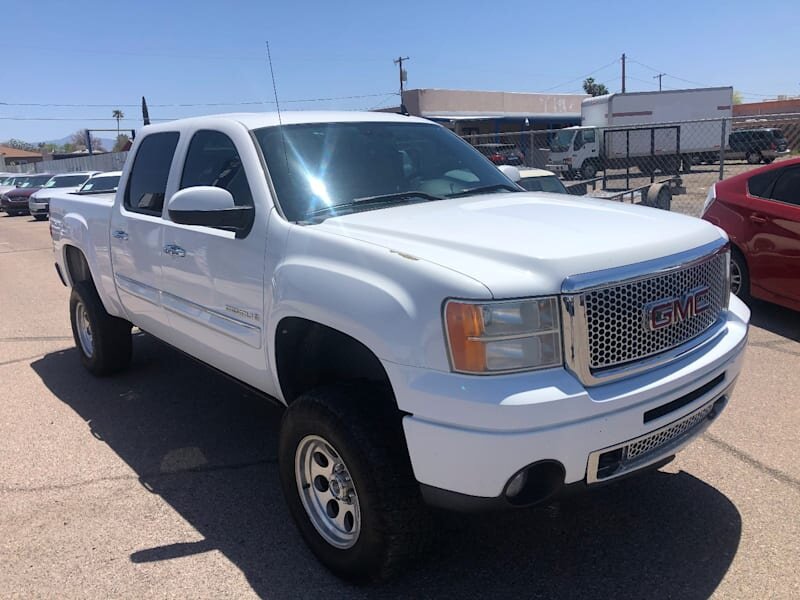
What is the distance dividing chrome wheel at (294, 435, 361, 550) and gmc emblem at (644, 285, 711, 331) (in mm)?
Answer: 1347

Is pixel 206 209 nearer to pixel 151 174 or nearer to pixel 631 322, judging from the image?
pixel 151 174

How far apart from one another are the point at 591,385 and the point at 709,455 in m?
1.92

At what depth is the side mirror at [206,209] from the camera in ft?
11.0

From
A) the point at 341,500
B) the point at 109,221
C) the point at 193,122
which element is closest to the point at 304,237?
the point at 341,500

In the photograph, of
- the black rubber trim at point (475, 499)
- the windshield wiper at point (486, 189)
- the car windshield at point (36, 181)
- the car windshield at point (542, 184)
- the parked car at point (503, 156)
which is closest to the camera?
the black rubber trim at point (475, 499)

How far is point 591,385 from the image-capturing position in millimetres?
2562

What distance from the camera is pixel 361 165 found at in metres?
3.81

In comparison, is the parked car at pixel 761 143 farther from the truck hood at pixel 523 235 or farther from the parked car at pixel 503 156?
the truck hood at pixel 523 235

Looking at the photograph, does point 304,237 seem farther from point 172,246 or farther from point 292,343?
point 172,246

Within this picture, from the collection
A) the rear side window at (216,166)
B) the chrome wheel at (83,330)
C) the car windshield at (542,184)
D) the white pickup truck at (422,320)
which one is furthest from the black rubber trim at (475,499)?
the car windshield at (542,184)

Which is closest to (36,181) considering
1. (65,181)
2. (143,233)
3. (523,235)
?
(65,181)

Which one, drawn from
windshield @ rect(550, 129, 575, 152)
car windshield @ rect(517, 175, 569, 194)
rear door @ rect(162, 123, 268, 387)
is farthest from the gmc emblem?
windshield @ rect(550, 129, 575, 152)

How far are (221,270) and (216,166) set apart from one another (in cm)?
72

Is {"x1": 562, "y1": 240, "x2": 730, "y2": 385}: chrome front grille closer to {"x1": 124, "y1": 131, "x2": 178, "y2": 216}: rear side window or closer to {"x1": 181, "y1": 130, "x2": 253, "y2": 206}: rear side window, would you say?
{"x1": 181, "y1": 130, "x2": 253, "y2": 206}: rear side window
